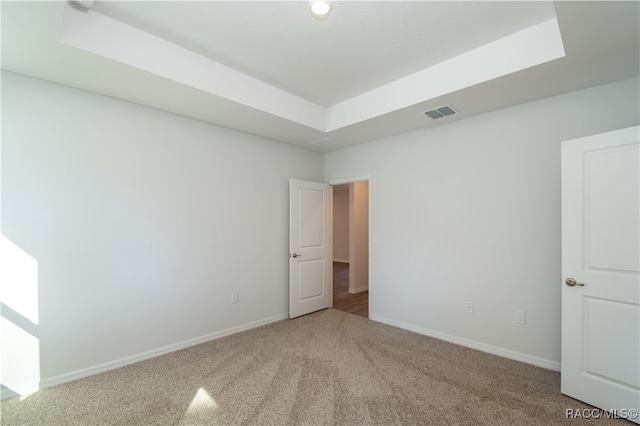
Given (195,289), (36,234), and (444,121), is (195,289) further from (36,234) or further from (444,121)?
(444,121)

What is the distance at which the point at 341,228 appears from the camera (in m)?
10.5

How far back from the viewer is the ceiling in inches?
76.5

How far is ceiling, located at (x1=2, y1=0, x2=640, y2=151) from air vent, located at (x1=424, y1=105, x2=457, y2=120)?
0.09 meters

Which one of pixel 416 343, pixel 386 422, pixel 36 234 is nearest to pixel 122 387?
pixel 36 234

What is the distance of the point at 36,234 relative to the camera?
238 centimetres

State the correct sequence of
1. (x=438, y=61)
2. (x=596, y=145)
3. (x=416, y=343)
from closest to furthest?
(x=596, y=145)
(x=438, y=61)
(x=416, y=343)

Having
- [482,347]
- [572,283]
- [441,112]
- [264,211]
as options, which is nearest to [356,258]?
[264,211]

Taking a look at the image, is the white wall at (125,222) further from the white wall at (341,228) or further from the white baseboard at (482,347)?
the white wall at (341,228)

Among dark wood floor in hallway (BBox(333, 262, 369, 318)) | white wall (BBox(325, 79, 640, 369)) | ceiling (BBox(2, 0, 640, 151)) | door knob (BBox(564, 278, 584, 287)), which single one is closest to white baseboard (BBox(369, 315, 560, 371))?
white wall (BBox(325, 79, 640, 369))

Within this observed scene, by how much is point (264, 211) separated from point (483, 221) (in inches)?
107

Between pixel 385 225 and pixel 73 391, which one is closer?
pixel 73 391

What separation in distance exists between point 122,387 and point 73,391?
1.20ft

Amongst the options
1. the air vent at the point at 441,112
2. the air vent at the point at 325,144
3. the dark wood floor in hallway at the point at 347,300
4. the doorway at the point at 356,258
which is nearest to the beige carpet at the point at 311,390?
the dark wood floor in hallway at the point at 347,300

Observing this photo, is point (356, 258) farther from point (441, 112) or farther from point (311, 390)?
point (311, 390)
